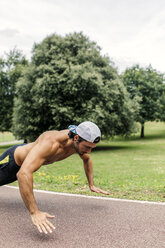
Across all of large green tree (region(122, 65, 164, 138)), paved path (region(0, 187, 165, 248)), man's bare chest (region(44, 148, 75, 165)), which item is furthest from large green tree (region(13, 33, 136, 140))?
large green tree (region(122, 65, 164, 138))

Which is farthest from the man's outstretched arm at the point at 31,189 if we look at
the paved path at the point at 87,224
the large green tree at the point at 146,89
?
the large green tree at the point at 146,89

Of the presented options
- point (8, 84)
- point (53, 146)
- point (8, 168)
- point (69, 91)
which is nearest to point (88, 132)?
point (53, 146)

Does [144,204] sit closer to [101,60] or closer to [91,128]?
[91,128]

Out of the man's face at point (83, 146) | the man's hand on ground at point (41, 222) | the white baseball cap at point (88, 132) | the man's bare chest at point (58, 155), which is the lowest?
the man's hand on ground at point (41, 222)

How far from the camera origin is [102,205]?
14.9 feet

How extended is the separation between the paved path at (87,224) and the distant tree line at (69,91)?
528 inches

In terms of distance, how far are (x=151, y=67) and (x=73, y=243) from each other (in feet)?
140

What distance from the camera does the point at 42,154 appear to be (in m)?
3.20

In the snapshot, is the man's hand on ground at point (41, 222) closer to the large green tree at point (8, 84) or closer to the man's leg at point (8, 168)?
the man's leg at point (8, 168)

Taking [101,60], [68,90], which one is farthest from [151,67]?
[68,90]

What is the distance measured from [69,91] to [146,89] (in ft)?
76.3

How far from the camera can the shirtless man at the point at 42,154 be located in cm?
302

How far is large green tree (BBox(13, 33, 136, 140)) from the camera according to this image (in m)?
18.3

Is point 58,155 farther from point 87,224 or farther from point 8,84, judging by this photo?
point 8,84
